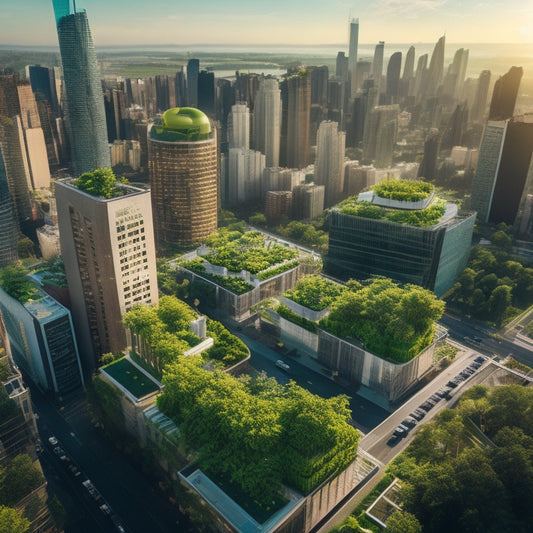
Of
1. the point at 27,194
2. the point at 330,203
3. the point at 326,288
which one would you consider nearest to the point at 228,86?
the point at 330,203

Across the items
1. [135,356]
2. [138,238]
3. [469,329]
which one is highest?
[138,238]

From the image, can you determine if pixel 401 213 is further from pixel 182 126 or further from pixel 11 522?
pixel 11 522

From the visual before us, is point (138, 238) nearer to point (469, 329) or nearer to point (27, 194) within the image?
point (469, 329)

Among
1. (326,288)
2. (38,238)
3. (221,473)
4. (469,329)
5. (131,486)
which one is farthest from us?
(38,238)

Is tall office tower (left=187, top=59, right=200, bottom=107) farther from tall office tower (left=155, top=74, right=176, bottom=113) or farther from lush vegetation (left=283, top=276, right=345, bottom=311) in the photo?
lush vegetation (left=283, top=276, right=345, bottom=311)

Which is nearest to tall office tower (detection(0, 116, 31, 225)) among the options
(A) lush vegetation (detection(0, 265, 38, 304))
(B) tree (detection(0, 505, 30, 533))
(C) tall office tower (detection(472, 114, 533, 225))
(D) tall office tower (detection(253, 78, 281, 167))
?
(A) lush vegetation (detection(0, 265, 38, 304))

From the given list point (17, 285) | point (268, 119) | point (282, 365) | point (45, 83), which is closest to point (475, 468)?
point (282, 365)

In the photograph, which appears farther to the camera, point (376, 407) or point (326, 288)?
point (326, 288)
